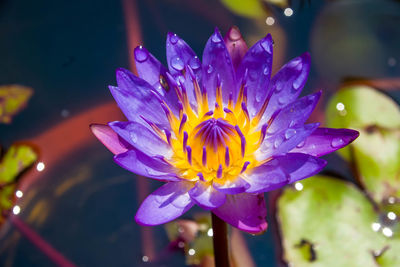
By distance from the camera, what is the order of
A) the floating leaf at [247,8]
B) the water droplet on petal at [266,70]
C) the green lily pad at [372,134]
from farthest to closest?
the floating leaf at [247,8] < the green lily pad at [372,134] < the water droplet on petal at [266,70]

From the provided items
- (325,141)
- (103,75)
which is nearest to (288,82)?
(325,141)

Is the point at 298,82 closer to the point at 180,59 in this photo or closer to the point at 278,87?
the point at 278,87

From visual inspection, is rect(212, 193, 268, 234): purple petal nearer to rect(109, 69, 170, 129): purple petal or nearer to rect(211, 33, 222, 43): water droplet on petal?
rect(109, 69, 170, 129): purple petal

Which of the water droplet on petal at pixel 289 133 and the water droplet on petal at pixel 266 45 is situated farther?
the water droplet on petal at pixel 266 45

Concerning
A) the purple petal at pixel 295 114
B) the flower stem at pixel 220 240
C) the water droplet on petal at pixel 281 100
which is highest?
the water droplet on petal at pixel 281 100

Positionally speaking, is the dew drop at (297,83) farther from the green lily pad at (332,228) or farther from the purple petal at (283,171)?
the green lily pad at (332,228)

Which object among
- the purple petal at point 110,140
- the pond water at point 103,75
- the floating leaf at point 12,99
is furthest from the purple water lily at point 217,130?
the floating leaf at point 12,99

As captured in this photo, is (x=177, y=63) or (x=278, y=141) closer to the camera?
(x=278, y=141)
